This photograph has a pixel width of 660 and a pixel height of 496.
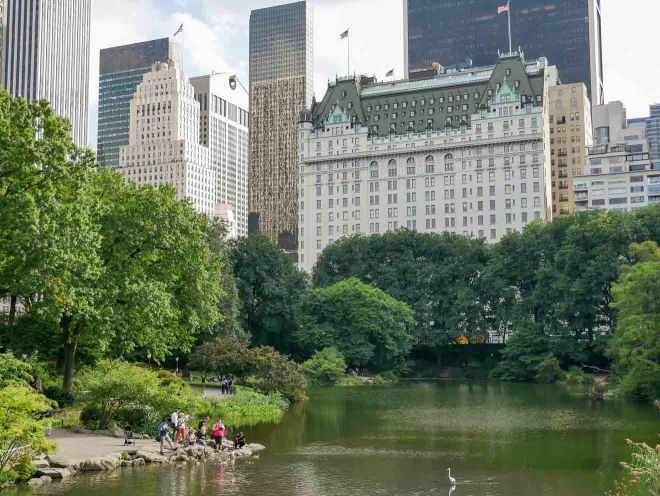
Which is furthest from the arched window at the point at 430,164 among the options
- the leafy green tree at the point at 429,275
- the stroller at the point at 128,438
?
the stroller at the point at 128,438

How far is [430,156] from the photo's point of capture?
161750mm

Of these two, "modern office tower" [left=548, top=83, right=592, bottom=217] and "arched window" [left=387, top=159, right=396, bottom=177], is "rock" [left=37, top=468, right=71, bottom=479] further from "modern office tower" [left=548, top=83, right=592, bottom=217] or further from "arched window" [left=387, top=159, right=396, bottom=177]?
"modern office tower" [left=548, top=83, right=592, bottom=217]

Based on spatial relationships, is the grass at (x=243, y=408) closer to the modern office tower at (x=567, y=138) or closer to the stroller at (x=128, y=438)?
the stroller at (x=128, y=438)

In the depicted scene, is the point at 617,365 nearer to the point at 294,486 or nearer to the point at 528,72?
the point at 294,486

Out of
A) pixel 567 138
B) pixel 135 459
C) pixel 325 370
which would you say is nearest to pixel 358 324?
pixel 325 370

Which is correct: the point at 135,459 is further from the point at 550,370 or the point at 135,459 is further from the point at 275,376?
the point at 550,370

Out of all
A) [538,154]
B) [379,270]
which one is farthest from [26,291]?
[538,154]

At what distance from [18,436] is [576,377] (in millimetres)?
73506

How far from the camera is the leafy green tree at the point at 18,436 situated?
28.6 meters

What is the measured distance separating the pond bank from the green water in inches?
35.2

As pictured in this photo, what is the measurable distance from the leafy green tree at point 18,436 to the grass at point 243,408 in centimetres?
1911

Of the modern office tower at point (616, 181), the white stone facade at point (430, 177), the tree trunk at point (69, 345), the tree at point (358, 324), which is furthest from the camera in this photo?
the modern office tower at point (616, 181)

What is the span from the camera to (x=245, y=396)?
5900 cm

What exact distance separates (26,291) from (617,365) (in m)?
54.4
